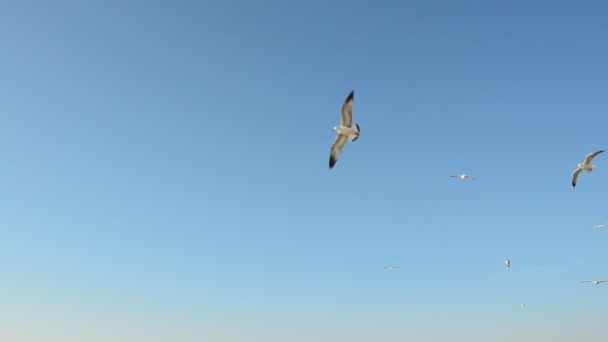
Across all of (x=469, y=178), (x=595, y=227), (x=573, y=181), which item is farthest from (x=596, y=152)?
(x=469, y=178)

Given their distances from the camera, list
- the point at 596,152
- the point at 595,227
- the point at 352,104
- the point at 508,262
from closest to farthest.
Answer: the point at 352,104 → the point at 595,227 → the point at 596,152 → the point at 508,262

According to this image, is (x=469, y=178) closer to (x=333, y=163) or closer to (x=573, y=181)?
(x=573, y=181)

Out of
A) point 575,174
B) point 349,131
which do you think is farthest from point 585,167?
point 349,131

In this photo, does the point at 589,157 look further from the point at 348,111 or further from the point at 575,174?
the point at 348,111

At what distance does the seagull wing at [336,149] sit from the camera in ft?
125

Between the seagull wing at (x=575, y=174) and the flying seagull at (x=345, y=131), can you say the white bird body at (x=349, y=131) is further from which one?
the seagull wing at (x=575, y=174)

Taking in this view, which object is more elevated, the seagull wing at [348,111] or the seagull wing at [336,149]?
the seagull wing at [348,111]

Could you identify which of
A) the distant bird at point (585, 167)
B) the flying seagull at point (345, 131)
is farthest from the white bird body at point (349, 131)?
the distant bird at point (585, 167)

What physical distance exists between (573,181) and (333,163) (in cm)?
2060

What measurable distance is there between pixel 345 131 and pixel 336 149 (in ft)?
6.75

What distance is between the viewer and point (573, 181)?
148 feet

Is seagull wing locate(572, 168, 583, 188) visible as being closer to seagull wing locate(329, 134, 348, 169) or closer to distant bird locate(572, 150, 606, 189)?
distant bird locate(572, 150, 606, 189)

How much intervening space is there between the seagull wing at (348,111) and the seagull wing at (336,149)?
1.21 m

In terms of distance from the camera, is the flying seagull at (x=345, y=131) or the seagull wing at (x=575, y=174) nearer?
the flying seagull at (x=345, y=131)
